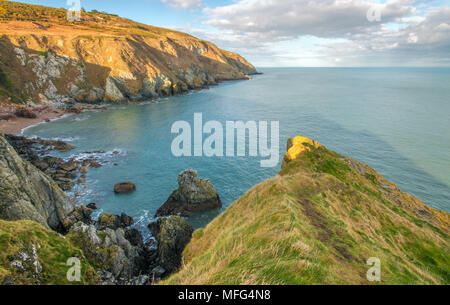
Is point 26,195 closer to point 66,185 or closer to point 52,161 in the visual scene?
point 66,185

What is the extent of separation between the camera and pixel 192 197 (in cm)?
3153

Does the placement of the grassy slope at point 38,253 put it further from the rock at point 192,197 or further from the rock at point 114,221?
the rock at point 192,197

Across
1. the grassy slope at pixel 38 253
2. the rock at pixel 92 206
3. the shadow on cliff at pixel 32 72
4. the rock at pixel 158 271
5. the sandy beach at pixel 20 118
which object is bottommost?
the rock at pixel 158 271

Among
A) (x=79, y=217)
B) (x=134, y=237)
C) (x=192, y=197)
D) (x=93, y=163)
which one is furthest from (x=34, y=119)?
(x=134, y=237)

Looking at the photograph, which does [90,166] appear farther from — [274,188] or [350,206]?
[350,206]

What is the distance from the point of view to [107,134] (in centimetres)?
5941

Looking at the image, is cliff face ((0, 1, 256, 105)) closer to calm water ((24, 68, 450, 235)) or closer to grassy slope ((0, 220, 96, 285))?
calm water ((24, 68, 450, 235))

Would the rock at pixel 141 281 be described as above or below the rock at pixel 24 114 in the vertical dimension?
below

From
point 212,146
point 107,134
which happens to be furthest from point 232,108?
point 107,134

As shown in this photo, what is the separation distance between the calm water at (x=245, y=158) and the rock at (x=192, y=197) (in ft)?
4.79

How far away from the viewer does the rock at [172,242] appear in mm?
21328

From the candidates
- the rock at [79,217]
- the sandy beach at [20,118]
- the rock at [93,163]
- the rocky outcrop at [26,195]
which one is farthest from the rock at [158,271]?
the sandy beach at [20,118]

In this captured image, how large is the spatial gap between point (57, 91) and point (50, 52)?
2035 centimetres

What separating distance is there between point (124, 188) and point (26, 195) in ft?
48.9
